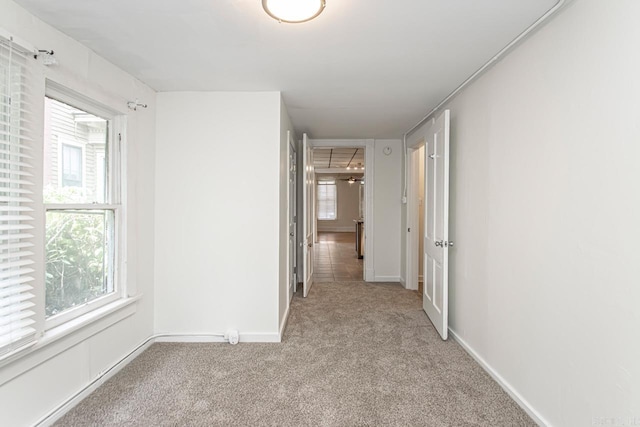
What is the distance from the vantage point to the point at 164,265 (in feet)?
9.31

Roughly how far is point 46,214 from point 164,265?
112 centimetres

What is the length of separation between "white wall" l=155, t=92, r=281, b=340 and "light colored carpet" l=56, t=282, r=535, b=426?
0.32m

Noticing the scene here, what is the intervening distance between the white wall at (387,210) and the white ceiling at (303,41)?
79.0 inches

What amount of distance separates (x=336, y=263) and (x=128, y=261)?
186 inches

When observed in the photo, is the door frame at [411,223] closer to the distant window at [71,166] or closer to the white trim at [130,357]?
the white trim at [130,357]

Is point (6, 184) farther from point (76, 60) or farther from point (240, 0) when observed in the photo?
point (240, 0)

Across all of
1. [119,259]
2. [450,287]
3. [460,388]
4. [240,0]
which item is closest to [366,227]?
[450,287]

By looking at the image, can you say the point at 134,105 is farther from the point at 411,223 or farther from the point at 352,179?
the point at 352,179

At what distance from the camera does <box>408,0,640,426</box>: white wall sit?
1279 mm

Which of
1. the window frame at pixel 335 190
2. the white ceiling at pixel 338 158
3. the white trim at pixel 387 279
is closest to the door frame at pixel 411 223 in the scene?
the white trim at pixel 387 279

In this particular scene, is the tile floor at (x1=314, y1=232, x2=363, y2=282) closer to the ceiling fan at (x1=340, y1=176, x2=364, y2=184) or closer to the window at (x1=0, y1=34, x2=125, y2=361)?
the ceiling fan at (x1=340, y1=176, x2=364, y2=184)

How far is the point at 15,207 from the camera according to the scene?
1588mm

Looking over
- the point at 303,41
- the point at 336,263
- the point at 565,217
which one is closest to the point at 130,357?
the point at 303,41

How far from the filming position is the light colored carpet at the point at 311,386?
71.8 inches
